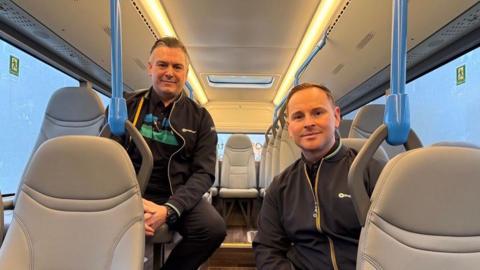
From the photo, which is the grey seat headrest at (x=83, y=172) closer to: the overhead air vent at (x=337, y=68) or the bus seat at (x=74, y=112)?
the bus seat at (x=74, y=112)

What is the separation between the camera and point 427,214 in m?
0.84

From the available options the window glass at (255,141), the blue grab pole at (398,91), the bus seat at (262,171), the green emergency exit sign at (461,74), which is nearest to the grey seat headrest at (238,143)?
the bus seat at (262,171)

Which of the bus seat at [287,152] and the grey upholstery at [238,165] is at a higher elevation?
the bus seat at [287,152]

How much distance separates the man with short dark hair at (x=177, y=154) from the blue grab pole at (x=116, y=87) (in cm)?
38

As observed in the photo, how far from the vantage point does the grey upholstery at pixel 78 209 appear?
3.46ft

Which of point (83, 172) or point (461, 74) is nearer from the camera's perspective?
point (83, 172)

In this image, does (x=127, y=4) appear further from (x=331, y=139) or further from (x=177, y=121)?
(x=331, y=139)

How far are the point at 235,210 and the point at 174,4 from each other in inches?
115

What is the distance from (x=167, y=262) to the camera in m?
1.66

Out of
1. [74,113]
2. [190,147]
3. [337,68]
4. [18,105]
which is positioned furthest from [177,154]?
[337,68]

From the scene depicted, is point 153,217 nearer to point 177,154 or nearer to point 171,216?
point 171,216

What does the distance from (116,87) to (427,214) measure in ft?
3.31

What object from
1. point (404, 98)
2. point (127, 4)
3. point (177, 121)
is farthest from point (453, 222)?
point (127, 4)

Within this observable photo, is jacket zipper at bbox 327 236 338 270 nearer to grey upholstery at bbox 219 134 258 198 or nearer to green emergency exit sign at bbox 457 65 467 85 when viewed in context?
green emergency exit sign at bbox 457 65 467 85
